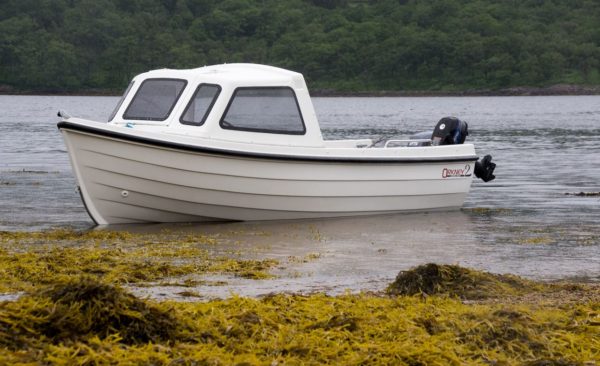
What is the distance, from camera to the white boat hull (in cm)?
1467

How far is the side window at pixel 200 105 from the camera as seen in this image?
15.2 meters

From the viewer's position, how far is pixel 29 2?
15425 centimetres

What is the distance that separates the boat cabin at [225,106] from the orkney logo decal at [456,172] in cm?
231

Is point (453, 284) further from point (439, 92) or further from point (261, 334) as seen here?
point (439, 92)

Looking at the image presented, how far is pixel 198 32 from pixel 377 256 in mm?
137380

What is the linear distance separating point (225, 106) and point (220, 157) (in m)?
0.73

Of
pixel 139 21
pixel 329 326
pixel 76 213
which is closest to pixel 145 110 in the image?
pixel 76 213

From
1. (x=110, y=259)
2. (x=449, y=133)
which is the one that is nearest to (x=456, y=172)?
(x=449, y=133)

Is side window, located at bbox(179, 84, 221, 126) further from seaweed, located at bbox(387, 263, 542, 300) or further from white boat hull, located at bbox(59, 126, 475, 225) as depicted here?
seaweed, located at bbox(387, 263, 542, 300)

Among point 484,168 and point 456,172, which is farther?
point 484,168

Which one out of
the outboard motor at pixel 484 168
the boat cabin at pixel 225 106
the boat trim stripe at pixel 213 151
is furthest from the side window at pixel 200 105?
the outboard motor at pixel 484 168

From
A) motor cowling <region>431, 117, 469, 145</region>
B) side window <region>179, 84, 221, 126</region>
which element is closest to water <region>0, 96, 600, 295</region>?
motor cowling <region>431, 117, 469, 145</region>

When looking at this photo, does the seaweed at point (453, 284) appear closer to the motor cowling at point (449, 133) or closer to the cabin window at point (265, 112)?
the cabin window at point (265, 112)

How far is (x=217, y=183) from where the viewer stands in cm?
1518
